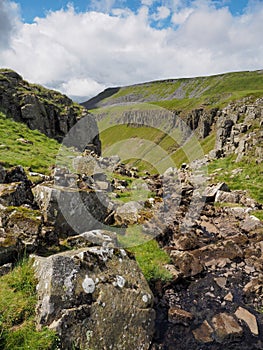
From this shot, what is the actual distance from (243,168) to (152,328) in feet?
96.4

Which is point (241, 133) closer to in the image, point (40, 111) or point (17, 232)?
point (40, 111)

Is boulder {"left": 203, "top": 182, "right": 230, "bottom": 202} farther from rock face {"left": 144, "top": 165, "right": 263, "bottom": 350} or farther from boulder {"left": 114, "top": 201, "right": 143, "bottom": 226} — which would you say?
boulder {"left": 114, "top": 201, "right": 143, "bottom": 226}

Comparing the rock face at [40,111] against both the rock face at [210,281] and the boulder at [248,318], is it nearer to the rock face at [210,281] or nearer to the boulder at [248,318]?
the rock face at [210,281]

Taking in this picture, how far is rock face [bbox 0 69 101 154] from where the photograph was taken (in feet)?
142

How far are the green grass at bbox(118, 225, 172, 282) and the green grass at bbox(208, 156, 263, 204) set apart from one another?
45.4 ft

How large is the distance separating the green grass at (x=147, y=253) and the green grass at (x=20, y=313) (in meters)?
5.51

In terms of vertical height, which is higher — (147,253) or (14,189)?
(14,189)

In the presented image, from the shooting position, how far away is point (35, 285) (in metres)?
7.26

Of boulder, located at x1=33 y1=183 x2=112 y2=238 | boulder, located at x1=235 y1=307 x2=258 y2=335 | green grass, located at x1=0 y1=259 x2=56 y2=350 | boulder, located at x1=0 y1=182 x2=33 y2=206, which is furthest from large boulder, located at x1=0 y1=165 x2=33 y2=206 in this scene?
boulder, located at x1=235 y1=307 x2=258 y2=335

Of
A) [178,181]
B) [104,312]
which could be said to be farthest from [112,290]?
[178,181]

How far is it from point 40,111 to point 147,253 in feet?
135

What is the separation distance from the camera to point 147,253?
522 inches

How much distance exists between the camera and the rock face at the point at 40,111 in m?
43.2

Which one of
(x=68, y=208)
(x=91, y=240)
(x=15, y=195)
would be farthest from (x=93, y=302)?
(x=15, y=195)
